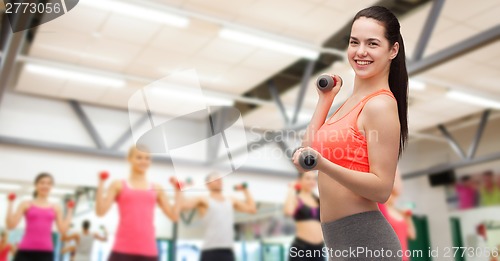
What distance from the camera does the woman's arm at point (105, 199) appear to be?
8.20 feet

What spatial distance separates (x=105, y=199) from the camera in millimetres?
2537

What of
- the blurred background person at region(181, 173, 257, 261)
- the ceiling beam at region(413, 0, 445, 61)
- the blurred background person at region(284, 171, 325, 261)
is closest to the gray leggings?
the blurred background person at region(284, 171, 325, 261)

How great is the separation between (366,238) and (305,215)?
2420 mm

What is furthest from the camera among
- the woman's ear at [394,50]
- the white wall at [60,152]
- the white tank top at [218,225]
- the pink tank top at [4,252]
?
the white wall at [60,152]

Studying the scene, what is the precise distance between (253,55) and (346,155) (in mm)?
4430

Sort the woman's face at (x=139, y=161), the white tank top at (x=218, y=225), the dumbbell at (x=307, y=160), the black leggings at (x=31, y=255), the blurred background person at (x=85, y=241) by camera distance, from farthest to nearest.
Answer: the blurred background person at (x=85, y=241), the white tank top at (x=218, y=225), the black leggings at (x=31, y=255), the woman's face at (x=139, y=161), the dumbbell at (x=307, y=160)

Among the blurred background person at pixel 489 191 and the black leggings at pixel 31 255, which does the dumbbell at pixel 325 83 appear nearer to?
the black leggings at pixel 31 255

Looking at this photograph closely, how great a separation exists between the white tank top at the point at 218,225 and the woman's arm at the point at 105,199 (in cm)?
117

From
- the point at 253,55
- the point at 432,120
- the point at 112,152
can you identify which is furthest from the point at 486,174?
the point at 112,152

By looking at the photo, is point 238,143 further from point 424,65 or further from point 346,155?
point 424,65

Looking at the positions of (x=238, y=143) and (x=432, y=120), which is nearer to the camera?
(x=238, y=143)

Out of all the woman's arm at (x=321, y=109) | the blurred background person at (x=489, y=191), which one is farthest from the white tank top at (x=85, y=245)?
the blurred background person at (x=489, y=191)

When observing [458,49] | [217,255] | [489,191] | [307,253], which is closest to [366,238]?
[307,253]

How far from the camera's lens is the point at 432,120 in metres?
7.52
